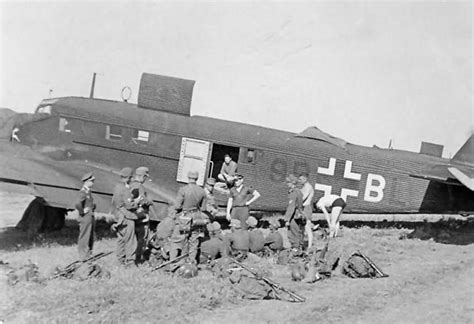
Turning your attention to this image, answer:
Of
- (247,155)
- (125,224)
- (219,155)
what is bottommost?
(125,224)

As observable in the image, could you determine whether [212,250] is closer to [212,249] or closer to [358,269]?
[212,249]

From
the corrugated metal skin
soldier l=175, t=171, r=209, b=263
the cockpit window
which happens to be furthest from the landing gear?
soldier l=175, t=171, r=209, b=263

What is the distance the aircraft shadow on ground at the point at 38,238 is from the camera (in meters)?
11.0

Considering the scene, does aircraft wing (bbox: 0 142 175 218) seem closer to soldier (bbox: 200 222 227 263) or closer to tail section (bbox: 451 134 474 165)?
soldier (bbox: 200 222 227 263)

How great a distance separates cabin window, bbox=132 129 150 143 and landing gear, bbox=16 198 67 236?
2.67 metres

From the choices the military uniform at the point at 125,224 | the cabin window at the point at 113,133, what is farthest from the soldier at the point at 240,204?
the cabin window at the point at 113,133

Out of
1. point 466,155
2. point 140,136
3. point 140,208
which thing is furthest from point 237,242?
point 466,155

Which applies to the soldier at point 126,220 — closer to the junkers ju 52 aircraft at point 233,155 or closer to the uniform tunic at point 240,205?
the uniform tunic at point 240,205

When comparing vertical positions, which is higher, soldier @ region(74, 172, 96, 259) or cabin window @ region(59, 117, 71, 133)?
cabin window @ region(59, 117, 71, 133)

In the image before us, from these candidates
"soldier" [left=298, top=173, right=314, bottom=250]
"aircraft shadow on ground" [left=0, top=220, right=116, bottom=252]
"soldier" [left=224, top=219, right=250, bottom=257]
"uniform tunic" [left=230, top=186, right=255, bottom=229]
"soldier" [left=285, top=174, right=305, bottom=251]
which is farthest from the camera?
"uniform tunic" [left=230, top=186, right=255, bottom=229]

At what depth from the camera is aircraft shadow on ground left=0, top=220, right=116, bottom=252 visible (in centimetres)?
1102

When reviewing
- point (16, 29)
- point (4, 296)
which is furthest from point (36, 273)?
point (16, 29)

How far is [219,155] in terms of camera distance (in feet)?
48.2

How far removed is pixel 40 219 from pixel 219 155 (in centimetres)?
492
